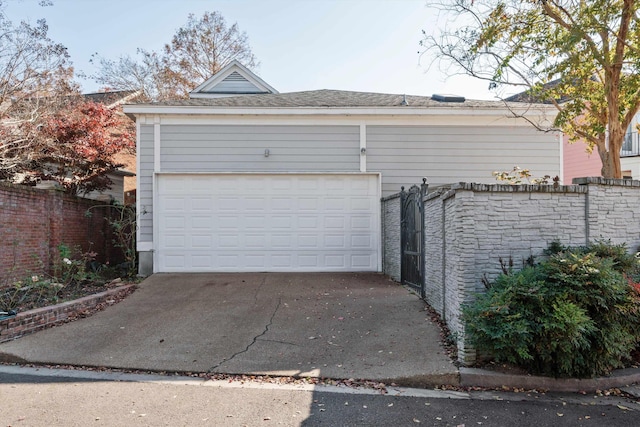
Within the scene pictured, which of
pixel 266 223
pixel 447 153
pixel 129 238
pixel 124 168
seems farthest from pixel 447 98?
pixel 124 168

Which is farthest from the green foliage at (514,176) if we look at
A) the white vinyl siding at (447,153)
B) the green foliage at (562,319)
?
the green foliage at (562,319)

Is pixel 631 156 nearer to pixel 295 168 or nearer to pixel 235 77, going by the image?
pixel 295 168

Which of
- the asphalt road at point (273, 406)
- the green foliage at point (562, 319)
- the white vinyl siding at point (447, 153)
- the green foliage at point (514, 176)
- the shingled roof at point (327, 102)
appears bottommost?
the asphalt road at point (273, 406)

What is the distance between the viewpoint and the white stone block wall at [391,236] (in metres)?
8.43

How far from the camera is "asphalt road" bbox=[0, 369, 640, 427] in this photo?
3.53 m

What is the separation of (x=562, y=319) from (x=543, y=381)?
2.22 ft

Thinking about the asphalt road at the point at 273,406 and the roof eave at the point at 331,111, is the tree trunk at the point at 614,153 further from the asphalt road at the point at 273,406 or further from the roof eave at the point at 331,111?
the asphalt road at the point at 273,406

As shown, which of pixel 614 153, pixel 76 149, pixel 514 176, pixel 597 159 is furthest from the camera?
pixel 597 159

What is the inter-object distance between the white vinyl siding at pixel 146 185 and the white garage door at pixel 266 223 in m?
0.21

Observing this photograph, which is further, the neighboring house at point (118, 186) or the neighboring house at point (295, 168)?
the neighboring house at point (118, 186)

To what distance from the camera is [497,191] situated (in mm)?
4934

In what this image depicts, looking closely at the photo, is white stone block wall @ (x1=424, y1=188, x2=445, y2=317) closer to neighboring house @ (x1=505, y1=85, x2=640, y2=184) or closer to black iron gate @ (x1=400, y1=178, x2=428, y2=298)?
black iron gate @ (x1=400, y1=178, x2=428, y2=298)

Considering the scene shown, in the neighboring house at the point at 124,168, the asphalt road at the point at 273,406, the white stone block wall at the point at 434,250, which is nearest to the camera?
the asphalt road at the point at 273,406

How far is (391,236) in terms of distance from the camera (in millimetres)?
8875
